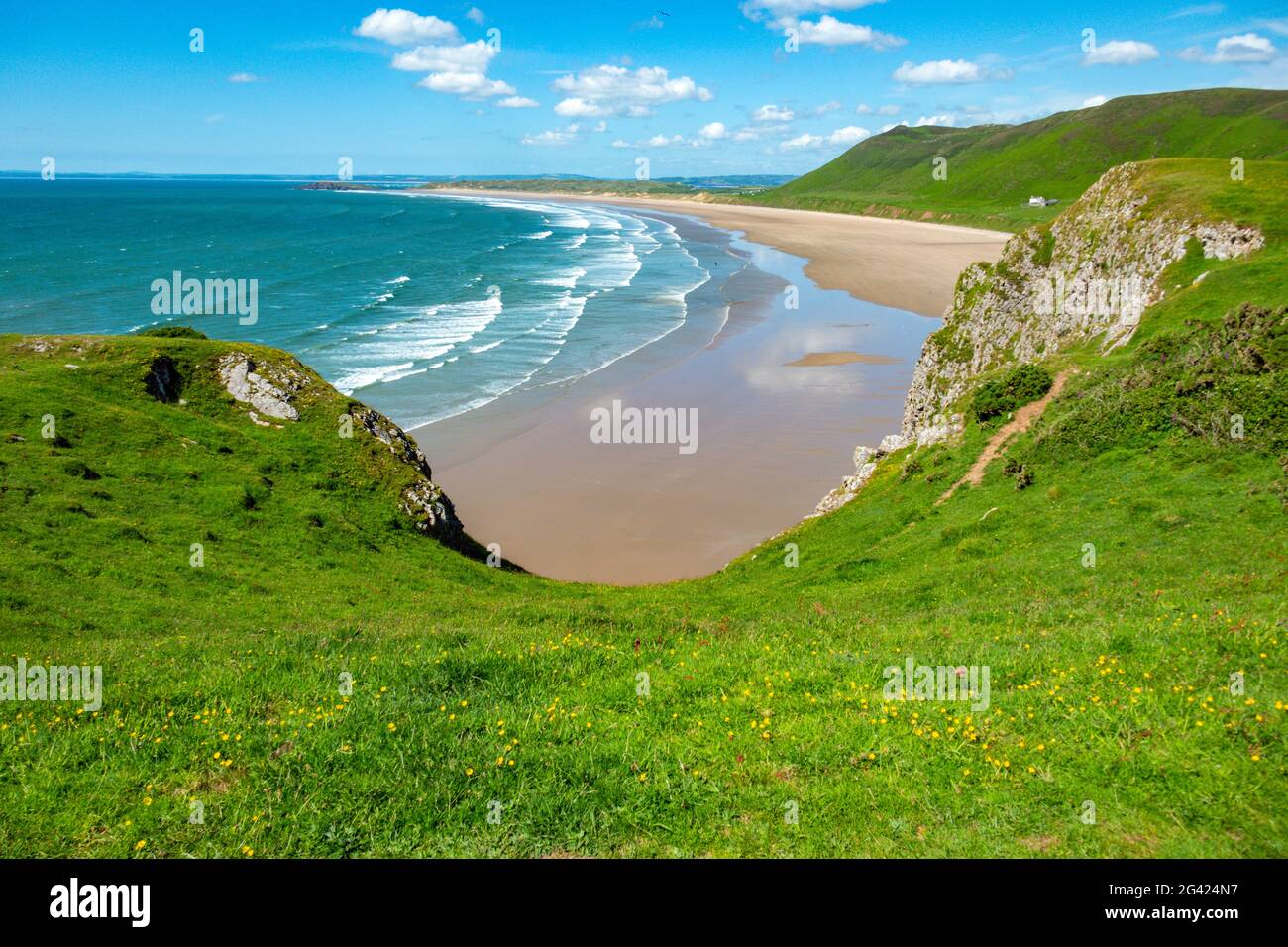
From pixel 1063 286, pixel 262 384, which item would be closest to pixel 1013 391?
pixel 1063 286

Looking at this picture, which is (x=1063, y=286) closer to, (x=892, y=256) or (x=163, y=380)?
(x=163, y=380)

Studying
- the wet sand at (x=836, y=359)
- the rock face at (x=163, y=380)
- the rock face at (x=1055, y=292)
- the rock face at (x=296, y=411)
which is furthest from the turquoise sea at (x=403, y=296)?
the rock face at (x=1055, y=292)

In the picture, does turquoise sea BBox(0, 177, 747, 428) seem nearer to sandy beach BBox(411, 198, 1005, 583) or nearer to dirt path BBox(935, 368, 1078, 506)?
sandy beach BBox(411, 198, 1005, 583)

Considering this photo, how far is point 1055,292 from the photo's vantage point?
4022 cm

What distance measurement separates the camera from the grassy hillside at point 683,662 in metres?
8.41

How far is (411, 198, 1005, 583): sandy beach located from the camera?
118 feet

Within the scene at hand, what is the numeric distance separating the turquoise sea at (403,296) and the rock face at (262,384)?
56.6 feet

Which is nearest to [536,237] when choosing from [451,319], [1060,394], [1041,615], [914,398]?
[451,319]

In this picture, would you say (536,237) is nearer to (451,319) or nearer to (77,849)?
(451,319)


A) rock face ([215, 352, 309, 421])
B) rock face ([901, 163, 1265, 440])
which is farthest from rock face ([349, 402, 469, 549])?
rock face ([901, 163, 1265, 440])

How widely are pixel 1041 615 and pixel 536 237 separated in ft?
565

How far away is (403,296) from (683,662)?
93810mm

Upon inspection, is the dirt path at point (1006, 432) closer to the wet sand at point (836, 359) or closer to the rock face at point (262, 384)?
the rock face at point (262, 384)
